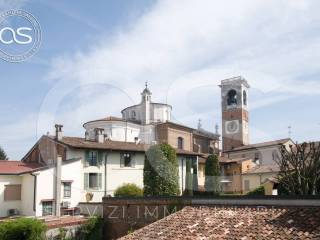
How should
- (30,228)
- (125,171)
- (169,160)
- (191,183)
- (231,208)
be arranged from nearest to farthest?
(231,208)
(30,228)
(169,160)
(125,171)
(191,183)

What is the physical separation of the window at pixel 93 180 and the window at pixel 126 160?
2.56 metres

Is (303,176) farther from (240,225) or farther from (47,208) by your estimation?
(47,208)

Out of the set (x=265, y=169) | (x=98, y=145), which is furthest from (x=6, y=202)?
(x=265, y=169)

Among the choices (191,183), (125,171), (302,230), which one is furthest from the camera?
(191,183)

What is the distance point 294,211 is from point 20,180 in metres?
23.7

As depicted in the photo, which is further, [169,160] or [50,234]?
[169,160]

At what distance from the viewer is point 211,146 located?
208 ft

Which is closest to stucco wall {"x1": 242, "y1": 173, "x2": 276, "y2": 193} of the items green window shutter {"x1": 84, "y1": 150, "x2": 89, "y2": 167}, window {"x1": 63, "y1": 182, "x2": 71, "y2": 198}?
green window shutter {"x1": 84, "y1": 150, "x2": 89, "y2": 167}

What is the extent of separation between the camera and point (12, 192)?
31109 millimetres

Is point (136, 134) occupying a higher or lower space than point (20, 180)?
higher

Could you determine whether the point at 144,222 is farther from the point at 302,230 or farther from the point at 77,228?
the point at 302,230

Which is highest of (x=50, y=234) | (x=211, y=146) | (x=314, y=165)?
(x=211, y=146)

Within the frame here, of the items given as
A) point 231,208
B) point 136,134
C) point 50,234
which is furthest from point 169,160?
point 136,134

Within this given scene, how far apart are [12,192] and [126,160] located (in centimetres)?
984
